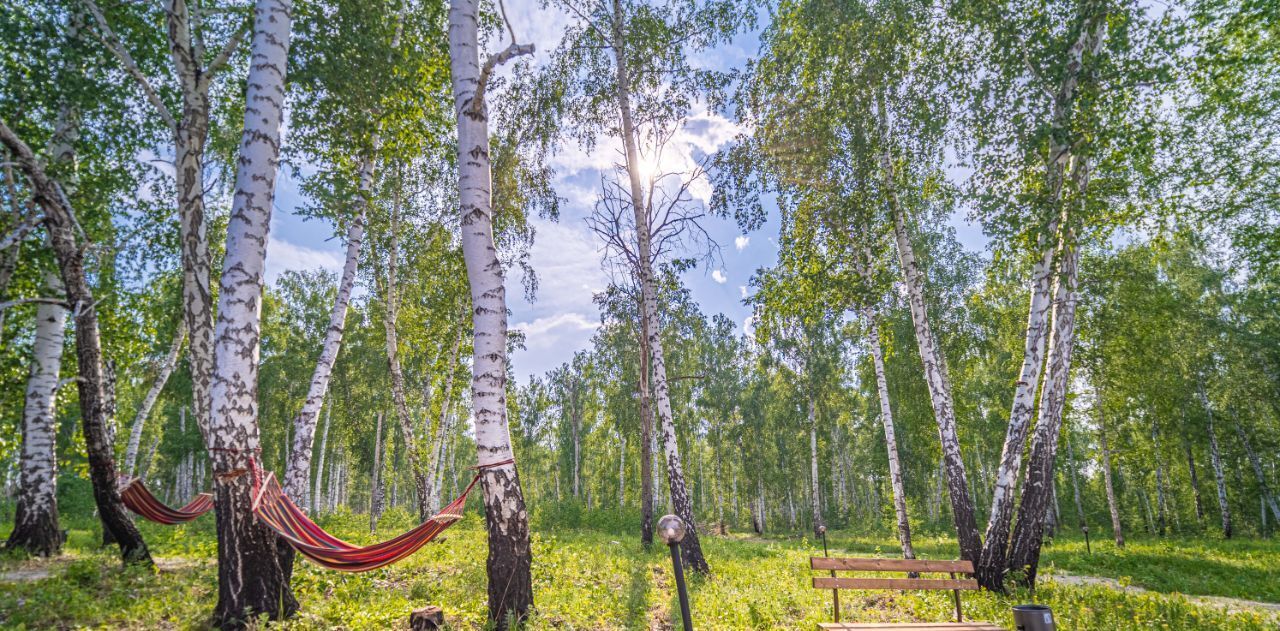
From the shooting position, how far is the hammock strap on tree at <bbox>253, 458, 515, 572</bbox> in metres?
4.21

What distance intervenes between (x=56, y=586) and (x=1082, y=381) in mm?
24201

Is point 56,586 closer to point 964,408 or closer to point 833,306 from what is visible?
point 833,306

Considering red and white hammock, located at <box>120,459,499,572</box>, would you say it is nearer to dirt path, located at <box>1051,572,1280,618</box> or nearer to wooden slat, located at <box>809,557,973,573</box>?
wooden slat, located at <box>809,557,973,573</box>

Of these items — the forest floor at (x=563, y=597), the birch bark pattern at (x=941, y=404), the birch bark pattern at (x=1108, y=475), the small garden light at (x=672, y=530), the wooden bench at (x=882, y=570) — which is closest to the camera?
the small garden light at (x=672, y=530)

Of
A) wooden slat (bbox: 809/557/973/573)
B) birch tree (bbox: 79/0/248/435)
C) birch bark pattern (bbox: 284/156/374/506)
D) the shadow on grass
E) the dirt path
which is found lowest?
the dirt path

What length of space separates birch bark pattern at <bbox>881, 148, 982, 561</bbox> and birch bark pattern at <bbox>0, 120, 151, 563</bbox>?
10.4 m

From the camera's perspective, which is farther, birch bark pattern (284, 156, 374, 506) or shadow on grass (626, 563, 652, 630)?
birch bark pattern (284, 156, 374, 506)

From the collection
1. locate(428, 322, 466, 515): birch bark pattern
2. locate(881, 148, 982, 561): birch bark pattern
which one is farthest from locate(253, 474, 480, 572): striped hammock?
locate(428, 322, 466, 515): birch bark pattern

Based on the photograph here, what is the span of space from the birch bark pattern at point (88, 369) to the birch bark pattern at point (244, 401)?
2787mm

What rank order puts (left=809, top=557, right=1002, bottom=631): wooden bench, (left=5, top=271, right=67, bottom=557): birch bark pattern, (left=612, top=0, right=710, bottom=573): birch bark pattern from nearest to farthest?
(left=809, top=557, right=1002, bottom=631): wooden bench → (left=5, top=271, right=67, bottom=557): birch bark pattern → (left=612, top=0, right=710, bottom=573): birch bark pattern

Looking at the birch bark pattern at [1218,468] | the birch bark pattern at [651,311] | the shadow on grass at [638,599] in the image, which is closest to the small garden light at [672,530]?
the shadow on grass at [638,599]

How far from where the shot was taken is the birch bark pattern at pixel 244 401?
4168 millimetres

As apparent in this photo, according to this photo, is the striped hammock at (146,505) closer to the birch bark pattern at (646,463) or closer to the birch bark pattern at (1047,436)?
the birch bark pattern at (646,463)

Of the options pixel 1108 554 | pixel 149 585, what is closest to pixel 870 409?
pixel 1108 554
